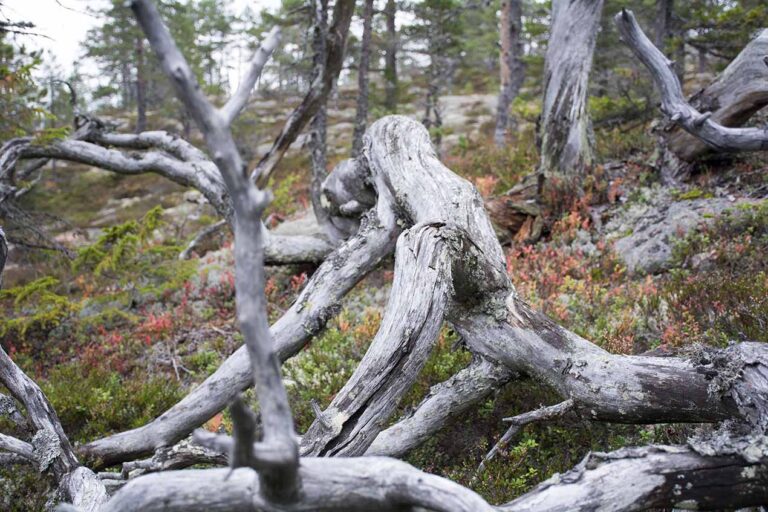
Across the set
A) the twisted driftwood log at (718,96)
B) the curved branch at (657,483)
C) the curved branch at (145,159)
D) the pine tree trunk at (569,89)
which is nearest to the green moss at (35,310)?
the curved branch at (145,159)

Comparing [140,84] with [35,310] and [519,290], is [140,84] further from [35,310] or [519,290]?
[519,290]

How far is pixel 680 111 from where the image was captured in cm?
640

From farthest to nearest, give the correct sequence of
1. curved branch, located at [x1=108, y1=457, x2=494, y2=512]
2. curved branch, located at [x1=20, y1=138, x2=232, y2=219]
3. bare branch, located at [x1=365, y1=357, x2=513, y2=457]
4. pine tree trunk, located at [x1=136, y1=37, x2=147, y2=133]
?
pine tree trunk, located at [x1=136, y1=37, x2=147, y2=133]
curved branch, located at [x1=20, y1=138, x2=232, y2=219]
bare branch, located at [x1=365, y1=357, x2=513, y2=457]
curved branch, located at [x1=108, y1=457, x2=494, y2=512]

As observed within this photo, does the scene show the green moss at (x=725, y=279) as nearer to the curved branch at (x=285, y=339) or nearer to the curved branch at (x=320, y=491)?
the curved branch at (x=285, y=339)

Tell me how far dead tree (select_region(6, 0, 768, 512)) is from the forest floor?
54 cm

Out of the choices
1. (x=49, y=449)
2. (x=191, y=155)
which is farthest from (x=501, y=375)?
(x=191, y=155)

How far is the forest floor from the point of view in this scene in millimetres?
4191

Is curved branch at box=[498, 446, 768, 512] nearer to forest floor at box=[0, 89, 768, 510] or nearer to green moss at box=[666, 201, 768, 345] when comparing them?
forest floor at box=[0, 89, 768, 510]

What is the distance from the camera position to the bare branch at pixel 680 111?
19.7 ft

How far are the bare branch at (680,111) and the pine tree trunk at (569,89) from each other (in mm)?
1403

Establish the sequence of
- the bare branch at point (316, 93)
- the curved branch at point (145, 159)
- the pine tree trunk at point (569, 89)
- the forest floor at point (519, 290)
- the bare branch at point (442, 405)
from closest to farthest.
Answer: the bare branch at point (442, 405) < the forest floor at point (519, 290) < the bare branch at point (316, 93) < the pine tree trunk at point (569, 89) < the curved branch at point (145, 159)

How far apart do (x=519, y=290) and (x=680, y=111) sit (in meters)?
2.98

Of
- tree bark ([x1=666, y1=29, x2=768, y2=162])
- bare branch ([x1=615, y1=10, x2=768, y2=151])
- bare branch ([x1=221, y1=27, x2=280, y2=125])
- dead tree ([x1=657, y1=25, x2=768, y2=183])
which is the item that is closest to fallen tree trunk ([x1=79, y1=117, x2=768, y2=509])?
bare branch ([x1=221, y1=27, x2=280, y2=125])

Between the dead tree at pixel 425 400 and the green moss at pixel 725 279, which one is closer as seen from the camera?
the dead tree at pixel 425 400
